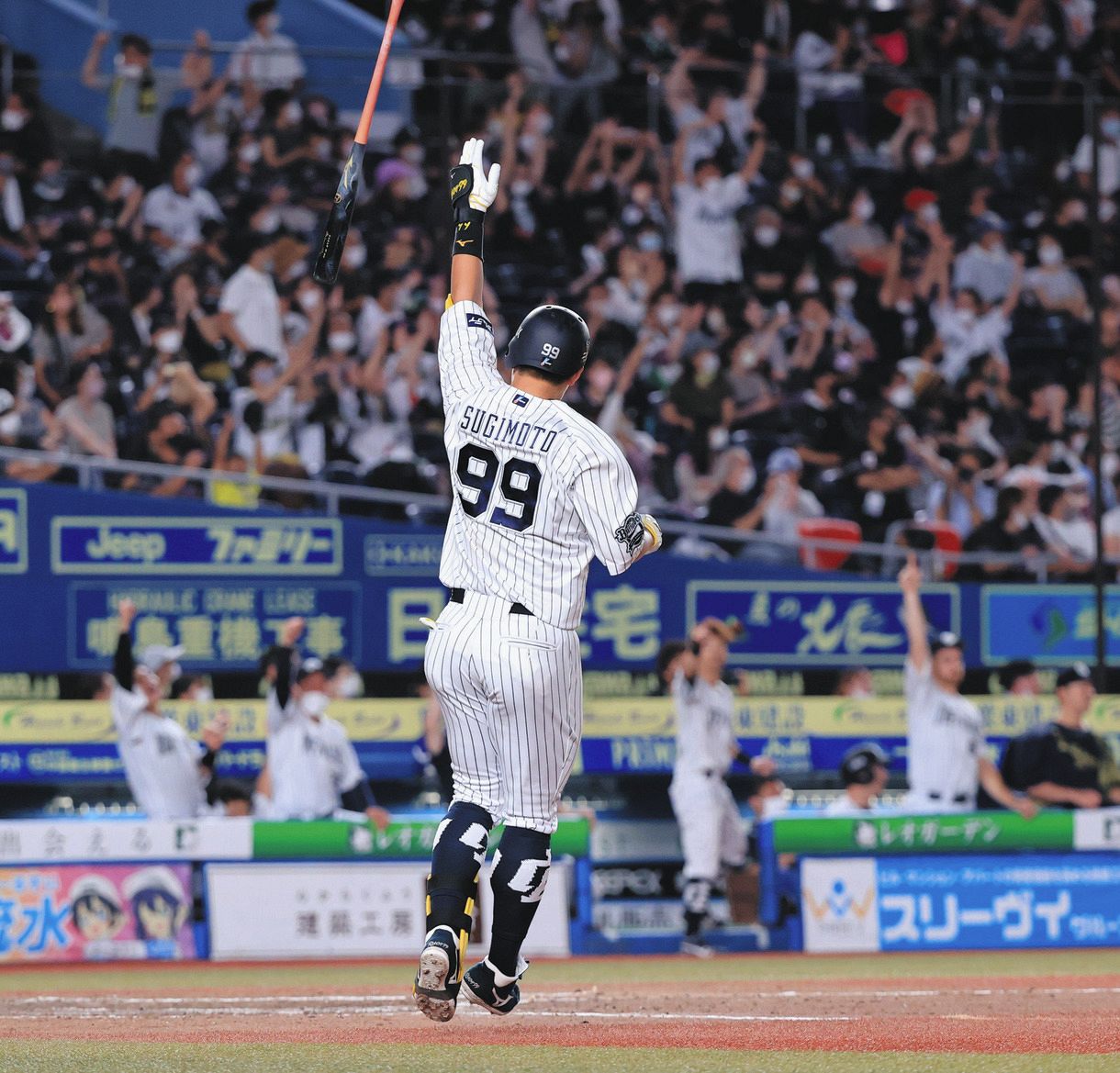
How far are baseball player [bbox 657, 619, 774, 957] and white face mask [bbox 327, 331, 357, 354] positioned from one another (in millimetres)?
3788

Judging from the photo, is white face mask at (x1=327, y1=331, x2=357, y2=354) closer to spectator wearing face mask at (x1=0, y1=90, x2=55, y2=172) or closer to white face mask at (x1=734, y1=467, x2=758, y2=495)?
spectator wearing face mask at (x1=0, y1=90, x2=55, y2=172)

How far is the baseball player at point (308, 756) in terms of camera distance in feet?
38.8

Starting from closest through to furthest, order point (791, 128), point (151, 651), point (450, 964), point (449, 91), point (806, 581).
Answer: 1. point (450, 964)
2. point (151, 651)
3. point (806, 581)
4. point (449, 91)
5. point (791, 128)

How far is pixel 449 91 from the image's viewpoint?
15133 mm

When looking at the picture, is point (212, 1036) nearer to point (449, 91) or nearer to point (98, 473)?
point (98, 473)

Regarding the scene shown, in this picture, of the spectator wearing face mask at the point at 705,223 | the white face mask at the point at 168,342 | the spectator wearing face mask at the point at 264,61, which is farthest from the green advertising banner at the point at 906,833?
the spectator wearing face mask at the point at 264,61

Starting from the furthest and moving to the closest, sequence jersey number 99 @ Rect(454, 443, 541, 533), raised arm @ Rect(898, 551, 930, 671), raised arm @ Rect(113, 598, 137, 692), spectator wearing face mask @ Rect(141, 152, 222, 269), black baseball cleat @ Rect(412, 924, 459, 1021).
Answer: spectator wearing face mask @ Rect(141, 152, 222, 269), raised arm @ Rect(113, 598, 137, 692), raised arm @ Rect(898, 551, 930, 671), jersey number 99 @ Rect(454, 443, 541, 533), black baseball cleat @ Rect(412, 924, 459, 1021)

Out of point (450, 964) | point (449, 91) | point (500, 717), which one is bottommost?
point (450, 964)

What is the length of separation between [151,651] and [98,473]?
123 cm

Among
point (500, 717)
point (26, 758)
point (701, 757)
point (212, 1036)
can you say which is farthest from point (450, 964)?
point (26, 758)

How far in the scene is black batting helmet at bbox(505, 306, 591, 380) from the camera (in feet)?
18.9

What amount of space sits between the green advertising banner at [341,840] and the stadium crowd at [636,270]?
265 cm

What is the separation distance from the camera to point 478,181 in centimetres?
615

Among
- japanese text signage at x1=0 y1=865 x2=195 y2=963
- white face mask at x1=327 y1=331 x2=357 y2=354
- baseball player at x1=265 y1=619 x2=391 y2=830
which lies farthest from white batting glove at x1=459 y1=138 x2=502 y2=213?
white face mask at x1=327 y1=331 x2=357 y2=354
